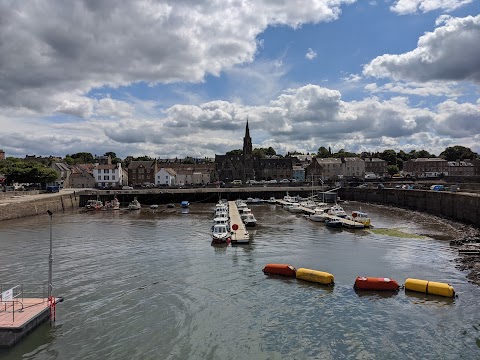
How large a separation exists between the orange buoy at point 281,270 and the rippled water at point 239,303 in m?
0.88

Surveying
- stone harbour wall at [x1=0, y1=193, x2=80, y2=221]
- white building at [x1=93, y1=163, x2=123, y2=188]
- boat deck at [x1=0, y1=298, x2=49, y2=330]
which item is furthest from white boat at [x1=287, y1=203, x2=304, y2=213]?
white building at [x1=93, y1=163, x2=123, y2=188]

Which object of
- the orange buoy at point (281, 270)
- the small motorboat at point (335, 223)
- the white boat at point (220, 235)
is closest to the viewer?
the orange buoy at point (281, 270)

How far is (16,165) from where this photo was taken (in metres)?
115

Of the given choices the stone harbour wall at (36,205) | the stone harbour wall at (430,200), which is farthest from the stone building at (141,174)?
the stone harbour wall at (430,200)

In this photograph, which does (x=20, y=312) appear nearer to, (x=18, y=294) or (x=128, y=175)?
(x=18, y=294)

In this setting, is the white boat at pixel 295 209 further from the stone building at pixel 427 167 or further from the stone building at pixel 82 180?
the stone building at pixel 427 167

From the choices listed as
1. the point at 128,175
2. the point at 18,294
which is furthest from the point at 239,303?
the point at 128,175

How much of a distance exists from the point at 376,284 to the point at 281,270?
7.15m

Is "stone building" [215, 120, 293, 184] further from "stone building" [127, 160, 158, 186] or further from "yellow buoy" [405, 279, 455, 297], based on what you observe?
"yellow buoy" [405, 279, 455, 297]

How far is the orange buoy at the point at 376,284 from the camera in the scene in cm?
2736

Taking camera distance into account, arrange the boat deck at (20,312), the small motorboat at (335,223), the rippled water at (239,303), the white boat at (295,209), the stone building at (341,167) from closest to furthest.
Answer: the boat deck at (20,312) → the rippled water at (239,303) → the small motorboat at (335,223) → the white boat at (295,209) → the stone building at (341,167)

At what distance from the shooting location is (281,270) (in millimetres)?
31219

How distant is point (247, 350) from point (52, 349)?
9.25 metres

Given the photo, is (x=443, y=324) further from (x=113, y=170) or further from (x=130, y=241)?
(x=113, y=170)
